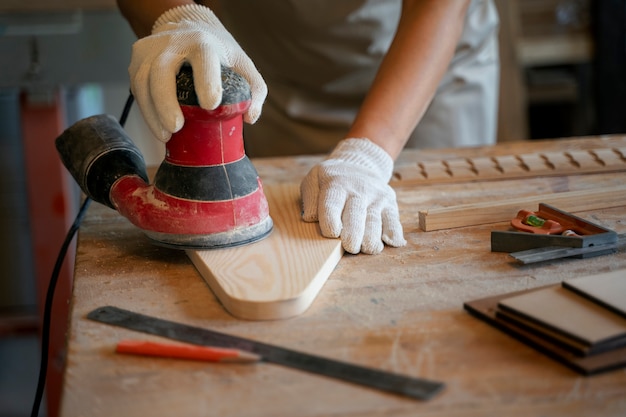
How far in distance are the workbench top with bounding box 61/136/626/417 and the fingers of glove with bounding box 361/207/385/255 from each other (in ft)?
0.05

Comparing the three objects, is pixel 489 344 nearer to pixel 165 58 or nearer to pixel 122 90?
pixel 165 58

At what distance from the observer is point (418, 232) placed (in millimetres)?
1301

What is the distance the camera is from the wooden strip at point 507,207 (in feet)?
4.29

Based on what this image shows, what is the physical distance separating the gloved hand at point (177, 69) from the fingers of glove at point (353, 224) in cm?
22

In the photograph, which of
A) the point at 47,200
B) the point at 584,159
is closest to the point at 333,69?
the point at 584,159

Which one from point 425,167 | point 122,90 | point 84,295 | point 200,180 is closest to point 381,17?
point 425,167

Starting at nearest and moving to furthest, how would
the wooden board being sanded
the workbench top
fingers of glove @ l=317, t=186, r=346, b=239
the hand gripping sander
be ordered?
the workbench top < the wooden board being sanded < the hand gripping sander < fingers of glove @ l=317, t=186, r=346, b=239

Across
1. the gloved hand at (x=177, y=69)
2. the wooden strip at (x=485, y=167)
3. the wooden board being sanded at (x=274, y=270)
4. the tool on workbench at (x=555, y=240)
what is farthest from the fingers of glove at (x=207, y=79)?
the wooden strip at (x=485, y=167)

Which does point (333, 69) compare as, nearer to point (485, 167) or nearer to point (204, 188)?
point (485, 167)

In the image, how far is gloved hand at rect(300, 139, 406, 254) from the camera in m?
1.21

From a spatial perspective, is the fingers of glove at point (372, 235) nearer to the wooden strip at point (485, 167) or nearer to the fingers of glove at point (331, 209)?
the fingers of glove at point (331, 209)

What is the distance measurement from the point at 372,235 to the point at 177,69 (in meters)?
0.40

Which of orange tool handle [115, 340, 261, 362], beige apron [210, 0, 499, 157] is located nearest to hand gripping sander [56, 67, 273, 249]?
orange tool handle [115, 340, 261, 362]

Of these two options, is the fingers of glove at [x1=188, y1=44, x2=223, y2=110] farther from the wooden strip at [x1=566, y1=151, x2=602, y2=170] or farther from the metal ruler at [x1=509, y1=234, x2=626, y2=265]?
the wooden strip at [x1=566, y1=151, x2=602, y2=170]
